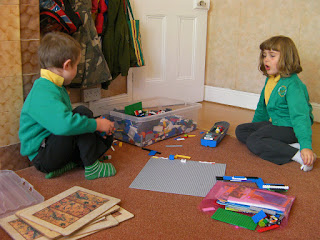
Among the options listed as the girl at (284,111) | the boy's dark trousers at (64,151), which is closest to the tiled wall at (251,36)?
the girl at (284,111)

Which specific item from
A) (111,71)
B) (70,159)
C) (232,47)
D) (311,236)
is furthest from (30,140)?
(232,47)

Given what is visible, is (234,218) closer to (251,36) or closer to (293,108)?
(293,108)

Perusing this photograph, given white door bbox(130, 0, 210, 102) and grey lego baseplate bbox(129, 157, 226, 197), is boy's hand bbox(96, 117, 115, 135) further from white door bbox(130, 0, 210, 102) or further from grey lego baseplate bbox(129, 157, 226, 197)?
white door bbox(130, 0, 210, 102)

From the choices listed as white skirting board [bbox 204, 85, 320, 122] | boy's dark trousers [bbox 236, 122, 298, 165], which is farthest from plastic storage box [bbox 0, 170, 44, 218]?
white skirting board [bbox 204, 85, 320, 122]

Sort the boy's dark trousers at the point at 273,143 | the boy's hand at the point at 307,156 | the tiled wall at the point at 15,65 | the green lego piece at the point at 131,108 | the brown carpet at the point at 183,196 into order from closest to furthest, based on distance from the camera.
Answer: the brown carpet at the point at 183,196 → the tiled wall at the point at 15,65 → the boy's hand at the point at 307,156 → the boy's dark trousers at the point at 273,143 → the green lego piece at the point at 131,108

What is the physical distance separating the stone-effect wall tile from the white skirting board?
178cm

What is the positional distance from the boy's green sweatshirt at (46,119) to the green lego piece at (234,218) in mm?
605

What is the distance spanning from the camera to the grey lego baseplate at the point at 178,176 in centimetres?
147

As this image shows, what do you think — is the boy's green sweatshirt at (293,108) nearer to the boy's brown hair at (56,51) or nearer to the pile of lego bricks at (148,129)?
the pile of lego bricks at (148,129)

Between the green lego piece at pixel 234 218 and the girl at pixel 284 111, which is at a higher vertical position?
the girl at pixel 284 111

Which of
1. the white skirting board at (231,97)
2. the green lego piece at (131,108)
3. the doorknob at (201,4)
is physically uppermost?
the doorknob at (201,4)

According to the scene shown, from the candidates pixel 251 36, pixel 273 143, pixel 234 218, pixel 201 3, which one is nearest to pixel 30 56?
pixel 234 218

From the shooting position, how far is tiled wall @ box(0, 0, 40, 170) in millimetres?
1519

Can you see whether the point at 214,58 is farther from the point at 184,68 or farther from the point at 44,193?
the point at 44,193
